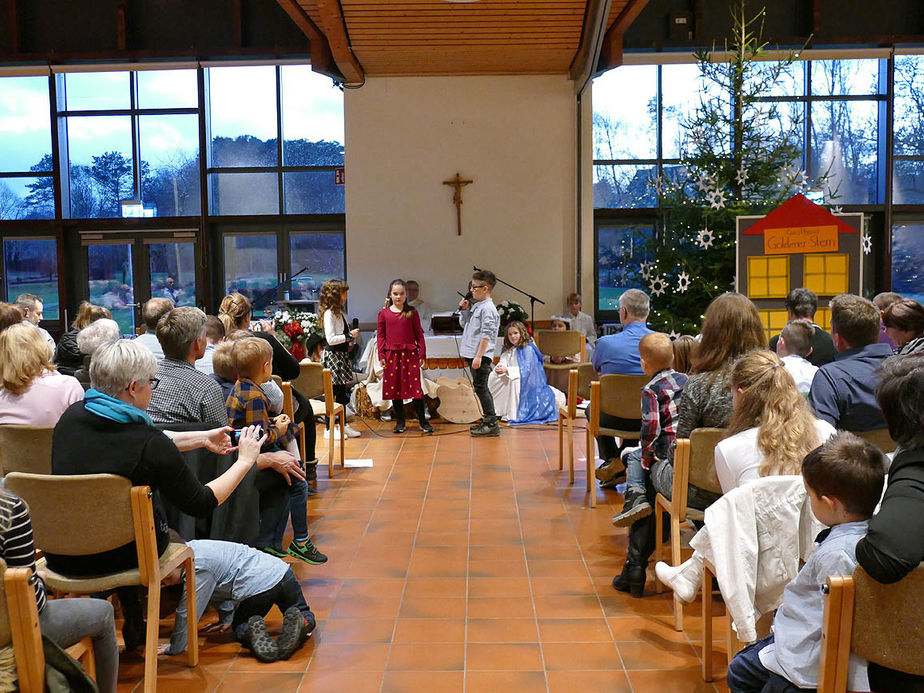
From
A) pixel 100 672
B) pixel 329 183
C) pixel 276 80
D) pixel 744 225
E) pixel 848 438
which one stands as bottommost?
pixel 100 672

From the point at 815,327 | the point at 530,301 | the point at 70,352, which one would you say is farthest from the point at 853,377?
the point at 530,301

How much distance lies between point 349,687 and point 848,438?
199 centimetres

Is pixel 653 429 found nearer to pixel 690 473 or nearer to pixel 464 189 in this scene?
pixel 690 473

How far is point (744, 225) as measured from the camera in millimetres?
7992

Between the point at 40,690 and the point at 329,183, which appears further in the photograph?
the point at 329,183

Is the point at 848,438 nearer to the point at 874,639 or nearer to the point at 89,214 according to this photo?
the point at 874,639

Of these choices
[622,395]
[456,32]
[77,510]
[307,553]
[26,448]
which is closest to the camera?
[77,510]

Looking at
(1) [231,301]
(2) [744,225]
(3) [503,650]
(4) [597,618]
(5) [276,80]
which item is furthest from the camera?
(5) [276,80]

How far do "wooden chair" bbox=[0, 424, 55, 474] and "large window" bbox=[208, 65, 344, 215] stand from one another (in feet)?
31.8

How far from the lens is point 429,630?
149 inches

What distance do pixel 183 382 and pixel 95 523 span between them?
1.14 m

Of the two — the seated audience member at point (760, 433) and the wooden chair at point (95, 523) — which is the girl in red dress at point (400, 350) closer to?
the seated audience member at point (760, 433)

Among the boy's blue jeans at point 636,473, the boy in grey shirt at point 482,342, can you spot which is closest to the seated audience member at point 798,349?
the boy's blue jeans at point 636,473

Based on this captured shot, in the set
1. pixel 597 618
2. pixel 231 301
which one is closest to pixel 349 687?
pixel 597 618
